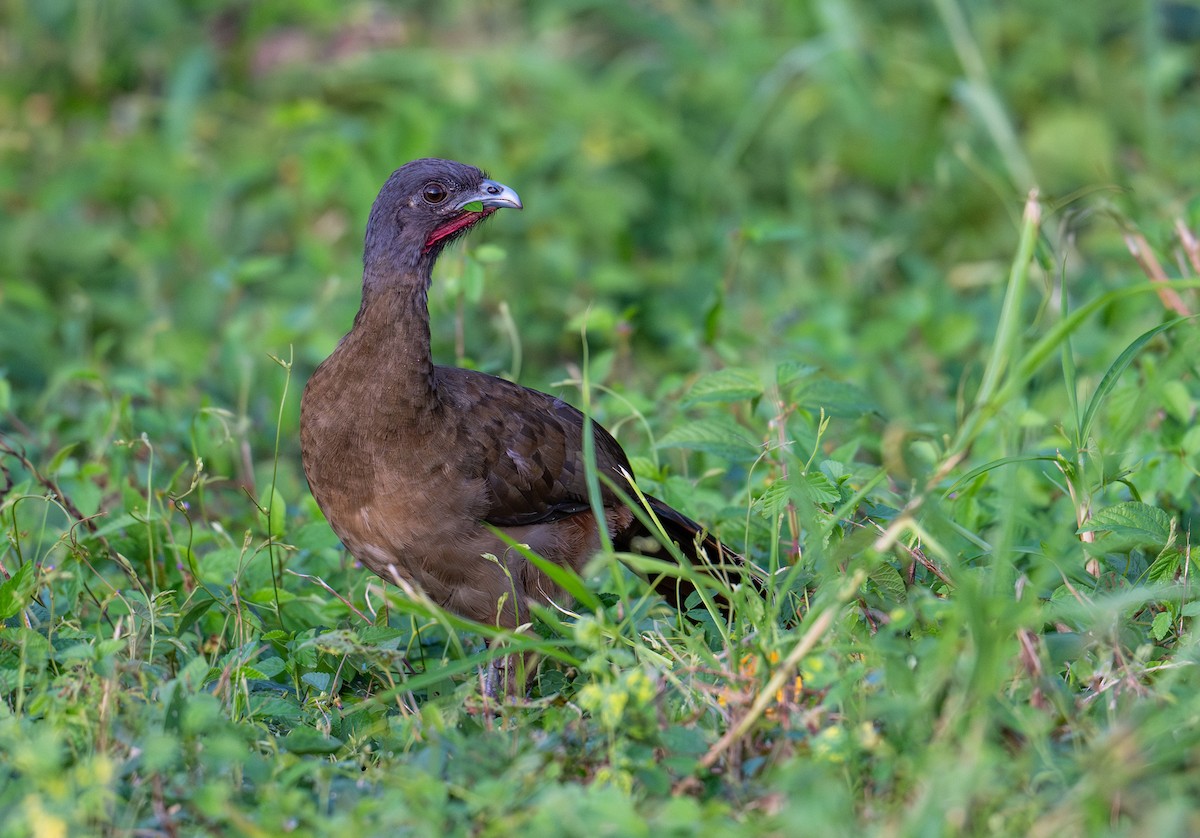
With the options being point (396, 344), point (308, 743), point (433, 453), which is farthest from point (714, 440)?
point (308, 743)

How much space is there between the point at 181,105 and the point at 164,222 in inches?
29.3

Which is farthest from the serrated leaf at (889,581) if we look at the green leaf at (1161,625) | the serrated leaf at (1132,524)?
the green leaf at (1161,625)

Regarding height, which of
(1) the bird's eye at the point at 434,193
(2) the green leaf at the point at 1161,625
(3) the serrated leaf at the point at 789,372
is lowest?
(2) the green leaf at the point at 1161,625

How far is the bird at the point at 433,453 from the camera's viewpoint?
12.6 ft

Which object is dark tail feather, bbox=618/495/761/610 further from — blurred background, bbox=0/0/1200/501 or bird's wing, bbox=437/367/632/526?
blurred background, bbox=0/0/1200/501

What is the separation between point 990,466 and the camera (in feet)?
10.7

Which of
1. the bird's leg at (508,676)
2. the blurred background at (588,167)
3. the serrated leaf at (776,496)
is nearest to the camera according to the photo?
the bird's leg at (508,676)

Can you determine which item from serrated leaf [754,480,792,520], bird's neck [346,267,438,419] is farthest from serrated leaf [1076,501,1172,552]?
bird's neck [346,267,438,419]

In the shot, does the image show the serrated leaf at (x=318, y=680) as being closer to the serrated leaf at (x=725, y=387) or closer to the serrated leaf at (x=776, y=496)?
the serrated leaf at (x=776, y=496)

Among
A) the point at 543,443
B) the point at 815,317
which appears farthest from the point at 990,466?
the point at 815,317

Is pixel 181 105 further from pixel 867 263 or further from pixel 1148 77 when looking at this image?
pixel 1148 77

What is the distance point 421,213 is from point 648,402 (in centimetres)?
117

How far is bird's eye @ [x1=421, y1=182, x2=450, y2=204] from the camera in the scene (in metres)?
4.07

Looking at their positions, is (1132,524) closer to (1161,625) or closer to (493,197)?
(1161,625)
